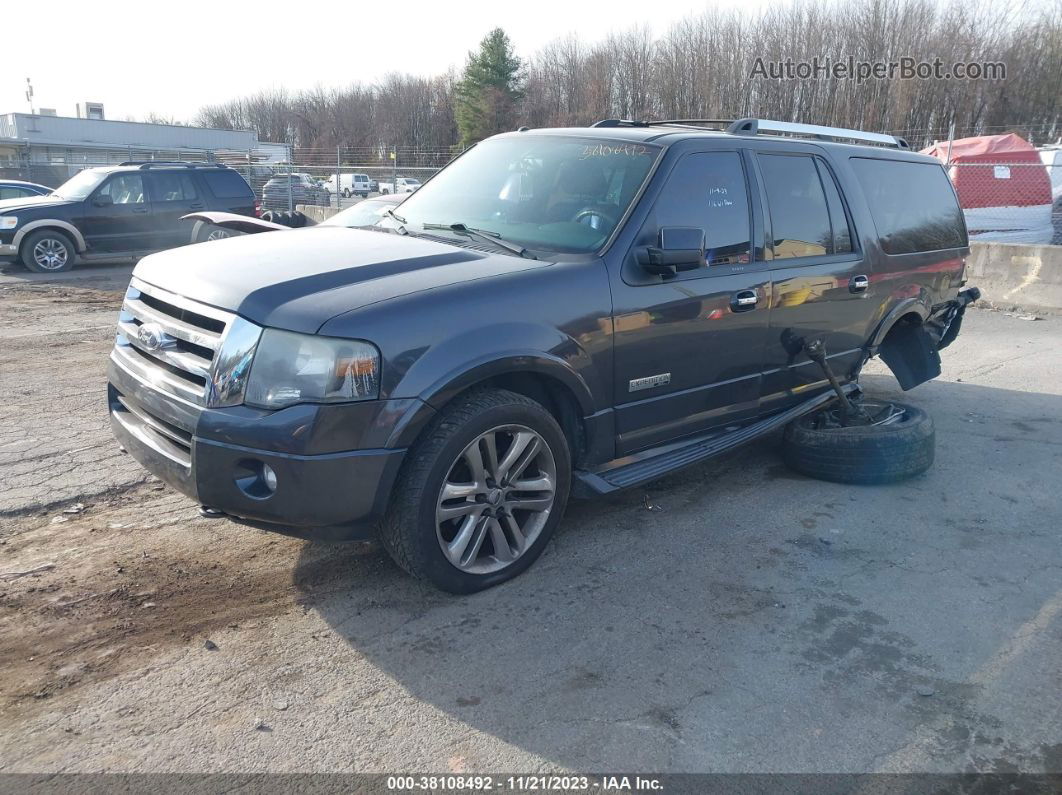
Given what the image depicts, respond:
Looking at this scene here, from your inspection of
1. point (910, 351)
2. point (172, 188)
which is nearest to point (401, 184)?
point (172, 188)

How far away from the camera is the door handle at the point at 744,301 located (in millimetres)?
4449

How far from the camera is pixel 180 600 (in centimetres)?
353

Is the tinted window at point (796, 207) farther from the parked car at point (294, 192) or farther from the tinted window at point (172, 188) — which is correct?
the parked car at point (294, 192)

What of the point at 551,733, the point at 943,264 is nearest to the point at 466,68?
the point at 943,264

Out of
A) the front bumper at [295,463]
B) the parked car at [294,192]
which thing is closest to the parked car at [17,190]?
the parked car at [294,192]

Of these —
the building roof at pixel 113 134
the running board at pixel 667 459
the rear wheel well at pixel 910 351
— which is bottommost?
the running board at pixel 667 459

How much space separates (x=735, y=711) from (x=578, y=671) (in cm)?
57

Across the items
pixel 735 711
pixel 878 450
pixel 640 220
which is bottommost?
pixel 735 711

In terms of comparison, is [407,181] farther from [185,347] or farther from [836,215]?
[185,347]

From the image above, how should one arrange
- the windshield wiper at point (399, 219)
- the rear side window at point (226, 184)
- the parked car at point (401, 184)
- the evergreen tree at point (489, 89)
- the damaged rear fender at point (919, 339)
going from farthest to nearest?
the evergreen tree at point (489, 89) → the parked car at point (401, 184) → the rear side window at point (226, 184) → the damaged rear fender at point (919, 339) → the windshield wiper at point (399, 219)

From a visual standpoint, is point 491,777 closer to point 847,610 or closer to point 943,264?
point 847,610

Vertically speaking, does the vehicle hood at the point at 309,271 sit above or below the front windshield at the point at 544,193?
below

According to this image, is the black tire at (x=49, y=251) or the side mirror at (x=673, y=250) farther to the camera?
the black tire at (x=49, y=251)

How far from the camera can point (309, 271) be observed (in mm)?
3488
